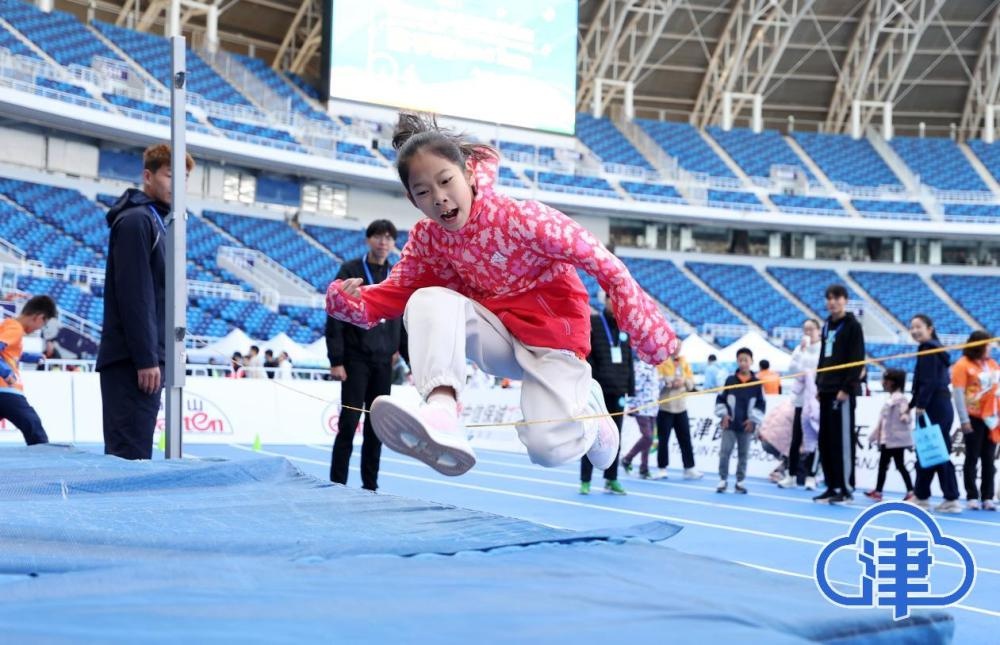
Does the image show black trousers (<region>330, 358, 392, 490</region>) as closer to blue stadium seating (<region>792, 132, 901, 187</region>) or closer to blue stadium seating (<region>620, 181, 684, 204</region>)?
blue stadium seating (<region>620, 181, 684, 204</region>)

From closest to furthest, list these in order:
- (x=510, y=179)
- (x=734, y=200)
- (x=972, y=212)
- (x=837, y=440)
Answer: (x=837, y=440) → (x=510, y=179) → (x=734, y=200) → (x=972, y=212)

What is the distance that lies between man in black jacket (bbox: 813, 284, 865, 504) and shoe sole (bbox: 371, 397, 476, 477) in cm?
486

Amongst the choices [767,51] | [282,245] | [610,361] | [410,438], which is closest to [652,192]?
[767,51]

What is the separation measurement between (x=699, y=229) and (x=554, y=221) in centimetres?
3287

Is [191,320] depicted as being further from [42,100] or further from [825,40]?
[825,40]

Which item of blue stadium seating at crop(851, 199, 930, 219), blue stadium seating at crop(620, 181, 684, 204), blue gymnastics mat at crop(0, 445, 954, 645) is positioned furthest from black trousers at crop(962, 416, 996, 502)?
blue stadium seating at crop(851, 199, 930, 219)

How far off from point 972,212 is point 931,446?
97.4 ft

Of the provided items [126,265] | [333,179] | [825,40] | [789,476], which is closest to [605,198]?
[333,179]

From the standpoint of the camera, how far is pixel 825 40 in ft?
115

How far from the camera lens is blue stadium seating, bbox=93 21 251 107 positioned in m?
26.4

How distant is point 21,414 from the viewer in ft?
21.2

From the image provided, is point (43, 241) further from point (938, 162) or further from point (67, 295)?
point (938, 162)

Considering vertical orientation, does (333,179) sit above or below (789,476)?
above

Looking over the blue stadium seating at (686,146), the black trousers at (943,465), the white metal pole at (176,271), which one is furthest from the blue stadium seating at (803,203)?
the white metal pole at (176,271)
